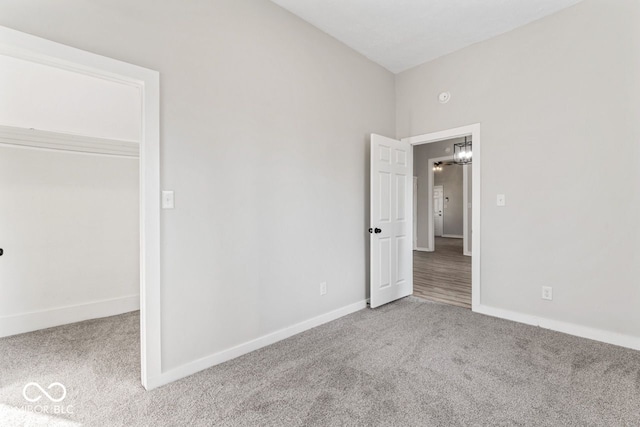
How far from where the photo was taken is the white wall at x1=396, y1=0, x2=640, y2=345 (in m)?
2.41

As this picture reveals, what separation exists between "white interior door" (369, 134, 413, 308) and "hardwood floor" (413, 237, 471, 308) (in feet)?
1.33

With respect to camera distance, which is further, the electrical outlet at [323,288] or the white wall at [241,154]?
the electrical outlet at [323,288]

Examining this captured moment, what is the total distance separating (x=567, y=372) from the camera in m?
2.01

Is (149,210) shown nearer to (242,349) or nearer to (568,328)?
(242,349)

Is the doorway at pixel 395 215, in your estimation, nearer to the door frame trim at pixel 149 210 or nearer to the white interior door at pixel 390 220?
the white interior door at pixel 390 220

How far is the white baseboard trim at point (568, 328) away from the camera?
240cm

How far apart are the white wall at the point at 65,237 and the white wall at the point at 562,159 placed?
156 inches

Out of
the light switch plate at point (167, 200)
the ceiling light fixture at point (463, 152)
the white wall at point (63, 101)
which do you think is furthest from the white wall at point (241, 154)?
the ceiling light fixture at point (463, 152)

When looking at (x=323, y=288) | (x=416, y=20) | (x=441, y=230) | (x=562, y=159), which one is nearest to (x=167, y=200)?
(x=323, y=288)

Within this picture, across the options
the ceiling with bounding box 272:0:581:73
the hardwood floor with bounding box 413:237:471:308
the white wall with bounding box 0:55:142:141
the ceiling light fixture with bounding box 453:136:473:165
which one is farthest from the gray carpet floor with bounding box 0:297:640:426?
the ceiling light fixture with bounding box 453:136:473:165

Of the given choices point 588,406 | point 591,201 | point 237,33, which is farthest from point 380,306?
→ point 237,33

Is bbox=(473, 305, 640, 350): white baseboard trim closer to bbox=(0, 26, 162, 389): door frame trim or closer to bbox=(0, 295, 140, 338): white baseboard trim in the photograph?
bbox=(0, 26, 162, 389): door frame trim

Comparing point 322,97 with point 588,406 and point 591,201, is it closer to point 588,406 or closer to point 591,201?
point 591,201

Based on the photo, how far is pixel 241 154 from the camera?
233cm
